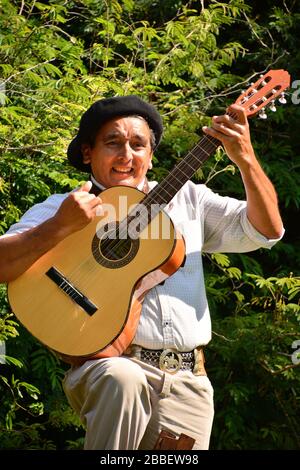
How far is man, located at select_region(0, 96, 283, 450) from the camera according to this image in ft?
11.4

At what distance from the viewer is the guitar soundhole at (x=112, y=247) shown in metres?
3.74

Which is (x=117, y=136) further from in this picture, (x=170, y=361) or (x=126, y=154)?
(x=170, y=361)

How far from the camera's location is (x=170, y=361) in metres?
3.68

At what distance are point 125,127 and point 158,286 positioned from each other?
66 cm

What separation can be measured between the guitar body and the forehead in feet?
0.98

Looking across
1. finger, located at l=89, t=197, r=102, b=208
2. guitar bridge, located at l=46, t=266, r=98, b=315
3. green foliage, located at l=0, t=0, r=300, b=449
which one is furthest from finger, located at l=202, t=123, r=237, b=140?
green foliage, located at l=0, t=0, r=300, b=449

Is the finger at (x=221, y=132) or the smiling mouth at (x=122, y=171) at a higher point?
the finger at (x=221, y=132)

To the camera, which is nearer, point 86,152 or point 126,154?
point 126,154

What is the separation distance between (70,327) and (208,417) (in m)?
0.62

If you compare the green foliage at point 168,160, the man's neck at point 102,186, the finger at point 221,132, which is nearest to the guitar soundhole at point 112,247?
the man's neck at point 102,186

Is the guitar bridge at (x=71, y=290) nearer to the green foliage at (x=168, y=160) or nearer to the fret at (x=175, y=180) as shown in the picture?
the fret at (x=175, y=180)

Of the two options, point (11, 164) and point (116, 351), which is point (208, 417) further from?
point (11, 164)

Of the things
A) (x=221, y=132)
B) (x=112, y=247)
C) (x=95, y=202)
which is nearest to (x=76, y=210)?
(x=95, y=202)

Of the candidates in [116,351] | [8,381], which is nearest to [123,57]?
[8,381]
